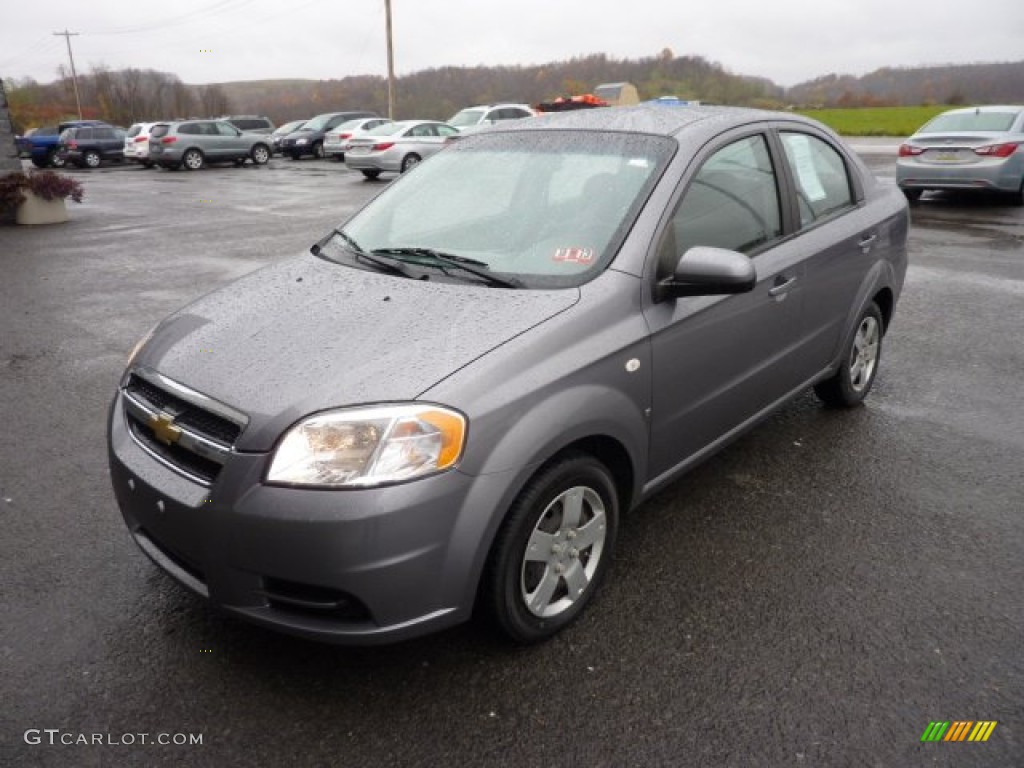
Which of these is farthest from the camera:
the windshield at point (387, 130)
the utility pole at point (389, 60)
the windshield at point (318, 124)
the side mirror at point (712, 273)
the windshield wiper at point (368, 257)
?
the utility pole at point (389, 60)

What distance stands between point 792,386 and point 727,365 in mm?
799

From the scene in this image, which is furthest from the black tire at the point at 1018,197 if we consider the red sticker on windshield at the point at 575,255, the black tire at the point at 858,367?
the red sticker on windshield at the point at 575,255

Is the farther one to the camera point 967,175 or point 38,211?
point 38,211

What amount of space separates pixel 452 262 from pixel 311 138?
2847 centimetres

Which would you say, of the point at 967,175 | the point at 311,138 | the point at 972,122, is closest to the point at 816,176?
the point at 967,175

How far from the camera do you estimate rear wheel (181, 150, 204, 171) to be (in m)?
26.6

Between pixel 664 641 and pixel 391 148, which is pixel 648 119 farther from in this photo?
pixel 391 148

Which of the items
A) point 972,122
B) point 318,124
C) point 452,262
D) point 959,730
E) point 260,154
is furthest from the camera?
point 318,124

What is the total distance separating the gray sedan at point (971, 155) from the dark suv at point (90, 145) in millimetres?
28227

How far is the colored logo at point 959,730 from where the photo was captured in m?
2.32

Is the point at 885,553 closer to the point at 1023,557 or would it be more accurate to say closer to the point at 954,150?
the point at 1023,557

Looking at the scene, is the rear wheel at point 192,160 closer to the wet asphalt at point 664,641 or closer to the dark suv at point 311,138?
the dark suv at point 311,138

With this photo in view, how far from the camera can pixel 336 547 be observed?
2203 mm

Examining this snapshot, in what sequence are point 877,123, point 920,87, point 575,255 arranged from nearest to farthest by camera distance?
point 575,255 < point 877,123 < point 920,87
